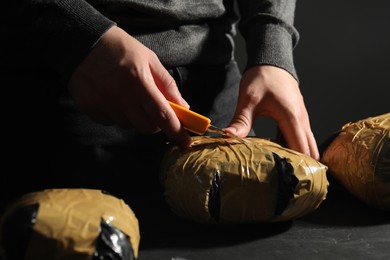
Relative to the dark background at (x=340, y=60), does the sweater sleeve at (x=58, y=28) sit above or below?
above

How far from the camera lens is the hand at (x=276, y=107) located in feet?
2.82

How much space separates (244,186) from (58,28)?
1.07 ft

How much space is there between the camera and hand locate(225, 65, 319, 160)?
858 millimetres

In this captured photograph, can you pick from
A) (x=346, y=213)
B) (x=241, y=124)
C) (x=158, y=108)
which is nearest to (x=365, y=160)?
(x=346, y=213)

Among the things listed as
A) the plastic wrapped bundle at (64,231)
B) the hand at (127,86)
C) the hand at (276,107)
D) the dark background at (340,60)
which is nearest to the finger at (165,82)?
the hand at (127,86)

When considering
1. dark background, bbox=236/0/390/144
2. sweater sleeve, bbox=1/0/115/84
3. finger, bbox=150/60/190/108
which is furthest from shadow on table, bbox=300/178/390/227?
dark background, bbox=236/0/390/144

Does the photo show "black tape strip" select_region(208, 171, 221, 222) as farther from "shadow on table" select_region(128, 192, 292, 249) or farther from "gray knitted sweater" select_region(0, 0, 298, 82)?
"gray knitted sweater" select_region(0, 0, 298, 82)

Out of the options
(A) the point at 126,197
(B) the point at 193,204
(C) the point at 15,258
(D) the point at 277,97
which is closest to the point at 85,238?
(C) the point at 15,258

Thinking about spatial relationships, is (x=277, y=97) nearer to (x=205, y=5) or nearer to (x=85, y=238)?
(x=205, y=5)

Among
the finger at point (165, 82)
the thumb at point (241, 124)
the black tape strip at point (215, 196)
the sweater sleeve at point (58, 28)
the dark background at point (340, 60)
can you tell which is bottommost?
the dark background at point (340, 60)

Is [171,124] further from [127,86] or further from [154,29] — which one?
[154,29]

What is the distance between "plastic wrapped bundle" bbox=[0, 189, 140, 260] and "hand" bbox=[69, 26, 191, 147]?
185 millimetres

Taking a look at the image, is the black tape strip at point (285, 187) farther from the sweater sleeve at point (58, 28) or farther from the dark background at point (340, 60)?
the dark background at point (340, 60)

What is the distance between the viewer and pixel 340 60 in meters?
1.64
